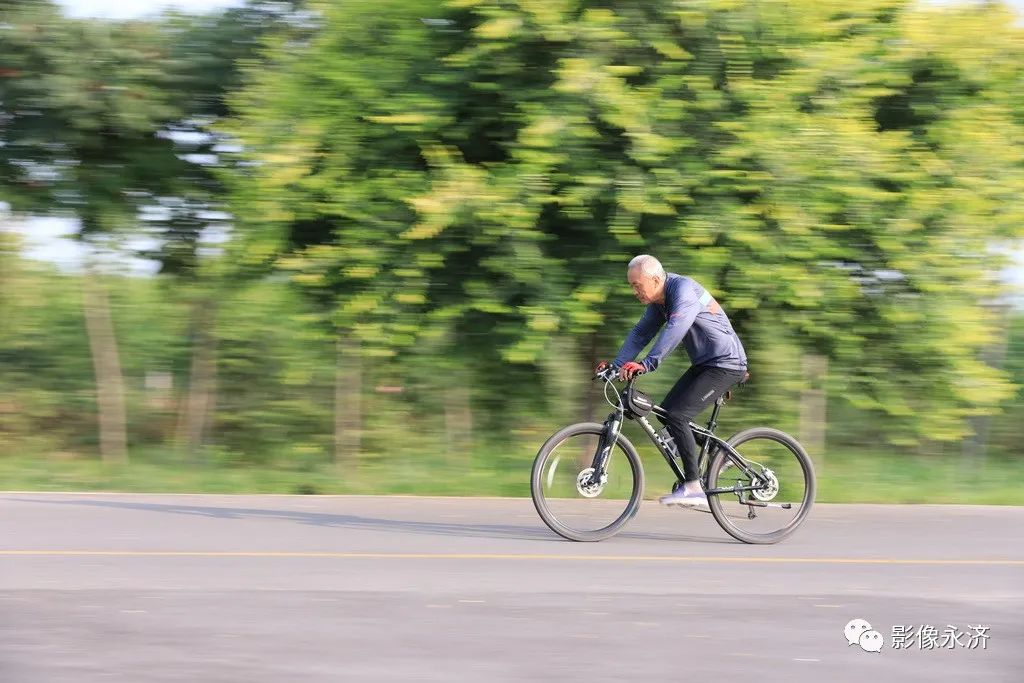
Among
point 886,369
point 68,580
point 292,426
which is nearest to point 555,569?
point 68,580

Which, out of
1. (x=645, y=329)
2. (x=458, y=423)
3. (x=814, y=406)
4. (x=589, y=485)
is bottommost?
(x=458, y=423)

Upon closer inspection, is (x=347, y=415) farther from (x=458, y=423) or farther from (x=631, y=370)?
(x=631, y=370)

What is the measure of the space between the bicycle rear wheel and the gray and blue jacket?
0.54 metres

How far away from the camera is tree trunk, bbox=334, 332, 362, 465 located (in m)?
11.2

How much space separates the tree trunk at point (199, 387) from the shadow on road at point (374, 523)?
295 cm

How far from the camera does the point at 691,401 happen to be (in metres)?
7.42

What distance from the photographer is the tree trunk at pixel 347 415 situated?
11227 mm

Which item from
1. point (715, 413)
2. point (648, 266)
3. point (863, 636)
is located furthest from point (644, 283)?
point (863, 636)

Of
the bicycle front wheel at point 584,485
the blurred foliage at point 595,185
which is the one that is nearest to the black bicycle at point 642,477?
the bicycle front wheel at point 584,485

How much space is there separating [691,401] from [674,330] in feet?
1.78

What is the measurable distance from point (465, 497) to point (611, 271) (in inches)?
86.4

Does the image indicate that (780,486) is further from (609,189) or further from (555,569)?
(609,189)

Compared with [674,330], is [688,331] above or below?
below

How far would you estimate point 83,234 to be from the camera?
1143 cm
